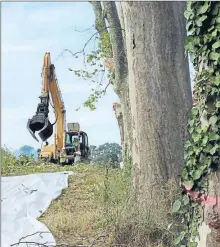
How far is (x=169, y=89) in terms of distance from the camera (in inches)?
227

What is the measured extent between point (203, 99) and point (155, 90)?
1921mm

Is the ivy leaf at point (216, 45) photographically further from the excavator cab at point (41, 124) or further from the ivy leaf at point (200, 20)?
the excavator cab at point (41, 124)

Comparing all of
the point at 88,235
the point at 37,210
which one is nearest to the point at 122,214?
the point at 88,235

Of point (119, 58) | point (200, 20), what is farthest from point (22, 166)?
point (200, 20)

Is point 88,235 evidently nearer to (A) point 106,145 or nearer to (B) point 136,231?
(B) point 136,231

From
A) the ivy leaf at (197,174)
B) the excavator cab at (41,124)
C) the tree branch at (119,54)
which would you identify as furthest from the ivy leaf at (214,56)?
the excavator cab at (41,124)

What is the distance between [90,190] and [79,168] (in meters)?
3.02

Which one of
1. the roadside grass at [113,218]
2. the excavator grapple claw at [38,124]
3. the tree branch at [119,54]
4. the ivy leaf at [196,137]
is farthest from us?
the excavator grapple claw at [38,124]

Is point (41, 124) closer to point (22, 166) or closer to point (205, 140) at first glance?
point (22, 166)

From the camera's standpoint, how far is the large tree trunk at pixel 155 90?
18.6 ft

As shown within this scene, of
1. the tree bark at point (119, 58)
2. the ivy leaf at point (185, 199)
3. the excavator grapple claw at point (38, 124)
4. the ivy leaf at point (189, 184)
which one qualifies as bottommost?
the ivy leaf at point (185, 199)

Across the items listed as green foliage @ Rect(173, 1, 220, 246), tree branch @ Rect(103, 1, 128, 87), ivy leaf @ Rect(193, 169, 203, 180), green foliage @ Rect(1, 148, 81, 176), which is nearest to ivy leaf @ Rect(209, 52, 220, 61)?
green foliage @ Rect(173, 1, 220, 246)

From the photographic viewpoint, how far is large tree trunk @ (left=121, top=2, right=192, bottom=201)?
5684 millimetres

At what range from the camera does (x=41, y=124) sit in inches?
399
